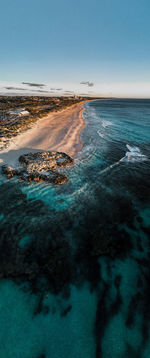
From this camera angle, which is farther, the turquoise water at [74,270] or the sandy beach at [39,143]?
the sandy beach at [39,143]

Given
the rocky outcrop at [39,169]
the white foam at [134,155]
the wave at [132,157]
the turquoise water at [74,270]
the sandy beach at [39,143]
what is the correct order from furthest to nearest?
→ the white foam at [134,155] → the wave at [132,157] → the sandy beach at [39,143] → the rocky outcrop at [39,169] → the turquoise water at [74,270]

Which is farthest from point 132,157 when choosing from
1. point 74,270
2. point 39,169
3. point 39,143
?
point 74,270

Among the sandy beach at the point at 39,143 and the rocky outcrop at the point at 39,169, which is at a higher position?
the sandy beach at the point at 39,143

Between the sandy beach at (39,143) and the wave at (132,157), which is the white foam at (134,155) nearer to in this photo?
the wave at (132,157)

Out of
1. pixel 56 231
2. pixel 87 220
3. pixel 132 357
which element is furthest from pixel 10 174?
pixel 132 357

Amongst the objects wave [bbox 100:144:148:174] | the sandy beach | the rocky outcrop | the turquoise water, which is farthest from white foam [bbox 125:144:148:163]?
the rocky outcrop

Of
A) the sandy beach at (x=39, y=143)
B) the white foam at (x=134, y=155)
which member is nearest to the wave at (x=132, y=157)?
the white foam at (x=134, y=155)

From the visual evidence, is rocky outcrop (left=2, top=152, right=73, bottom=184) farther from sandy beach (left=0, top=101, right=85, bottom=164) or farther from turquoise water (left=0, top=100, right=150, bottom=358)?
sandy beach (left=0, top=101, right=85, bottom=164)

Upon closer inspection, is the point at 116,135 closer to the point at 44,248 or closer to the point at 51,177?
the point at 51,177
